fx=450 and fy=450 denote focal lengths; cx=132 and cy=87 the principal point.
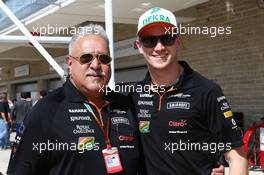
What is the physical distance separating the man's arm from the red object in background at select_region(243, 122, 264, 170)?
19.8 feet

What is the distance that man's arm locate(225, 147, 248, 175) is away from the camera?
250 centimetres

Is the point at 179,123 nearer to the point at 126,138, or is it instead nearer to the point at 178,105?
the point at 178,105

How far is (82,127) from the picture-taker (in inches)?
89.7

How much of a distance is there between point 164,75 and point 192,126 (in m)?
0.36

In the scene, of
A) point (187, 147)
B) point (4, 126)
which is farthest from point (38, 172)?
point (4, 126)

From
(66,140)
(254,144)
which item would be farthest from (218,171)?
(254,144)

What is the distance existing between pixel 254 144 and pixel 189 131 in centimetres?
657

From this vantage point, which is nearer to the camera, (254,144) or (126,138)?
(126,138)

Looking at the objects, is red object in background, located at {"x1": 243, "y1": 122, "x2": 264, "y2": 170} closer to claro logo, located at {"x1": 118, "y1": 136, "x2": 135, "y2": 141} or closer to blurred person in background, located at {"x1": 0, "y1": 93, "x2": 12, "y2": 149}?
claro logo, located at {"x1": 118, "y1": 136, "x2": 135, "y2": 141}

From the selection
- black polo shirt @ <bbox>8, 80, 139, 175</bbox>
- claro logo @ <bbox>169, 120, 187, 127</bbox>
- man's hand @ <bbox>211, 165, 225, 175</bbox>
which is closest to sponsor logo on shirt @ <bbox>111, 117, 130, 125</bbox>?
black polo shirt @ <bbox>8, 80, 139, 175</bbox>

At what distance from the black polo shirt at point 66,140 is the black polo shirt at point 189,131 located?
9.3 inches


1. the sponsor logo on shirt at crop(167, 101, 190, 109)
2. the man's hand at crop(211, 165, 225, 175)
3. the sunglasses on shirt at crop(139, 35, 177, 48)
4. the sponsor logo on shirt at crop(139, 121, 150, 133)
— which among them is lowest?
the man's hand at crop(211, 165, 225, 175)

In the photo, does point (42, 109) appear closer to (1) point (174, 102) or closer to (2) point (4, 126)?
(1) point (174, 102)

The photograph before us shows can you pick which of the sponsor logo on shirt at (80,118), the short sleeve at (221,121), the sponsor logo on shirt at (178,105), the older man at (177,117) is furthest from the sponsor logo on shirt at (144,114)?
the sponsor logo on shirt at (80,118)
